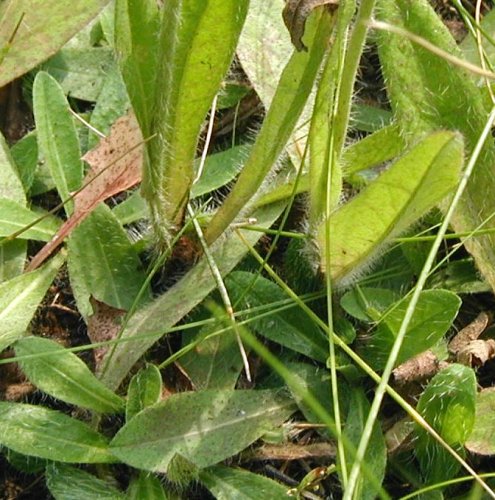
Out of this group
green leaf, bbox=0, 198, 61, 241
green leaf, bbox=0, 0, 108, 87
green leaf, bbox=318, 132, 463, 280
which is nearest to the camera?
green leaf, bbox=318, 132, 463, 280

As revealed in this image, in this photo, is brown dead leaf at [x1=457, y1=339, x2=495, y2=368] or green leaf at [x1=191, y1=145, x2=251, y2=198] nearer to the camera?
brown dead leaf at [x1=457, y1=339, x2=495, y2=368]

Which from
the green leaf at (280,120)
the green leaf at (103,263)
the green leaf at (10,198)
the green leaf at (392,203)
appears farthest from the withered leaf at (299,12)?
the green leaf at (10,198)

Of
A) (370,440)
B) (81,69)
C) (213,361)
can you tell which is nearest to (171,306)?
(213,361)

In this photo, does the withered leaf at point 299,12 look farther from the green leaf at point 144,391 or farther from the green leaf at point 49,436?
the green leaf at point 49,436

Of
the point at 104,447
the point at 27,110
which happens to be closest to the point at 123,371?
the point at 104,447

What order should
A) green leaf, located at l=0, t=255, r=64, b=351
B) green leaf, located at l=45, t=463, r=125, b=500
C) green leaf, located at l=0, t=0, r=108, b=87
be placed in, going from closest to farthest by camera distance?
green leaf, located at l=45, t=463, r=125, b=500, green leaf, located at l=0, t=255, r=64, b=351, green leaf, located at l=0, t=0, r=108, b=87

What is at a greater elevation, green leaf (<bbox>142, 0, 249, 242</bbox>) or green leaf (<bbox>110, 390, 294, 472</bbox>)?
green leaf (<bbox>142, 0, 249, 242</bbox>)

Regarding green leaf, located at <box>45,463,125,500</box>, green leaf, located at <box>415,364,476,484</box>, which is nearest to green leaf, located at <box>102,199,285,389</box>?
green leaf, located at <box>45,463,125,500</box>

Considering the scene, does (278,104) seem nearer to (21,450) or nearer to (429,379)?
(429,379)

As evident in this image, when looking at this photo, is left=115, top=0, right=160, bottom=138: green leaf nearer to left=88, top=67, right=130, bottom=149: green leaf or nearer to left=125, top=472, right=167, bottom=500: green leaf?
left=88, top=67, right=130, bottom=149: green leaf
